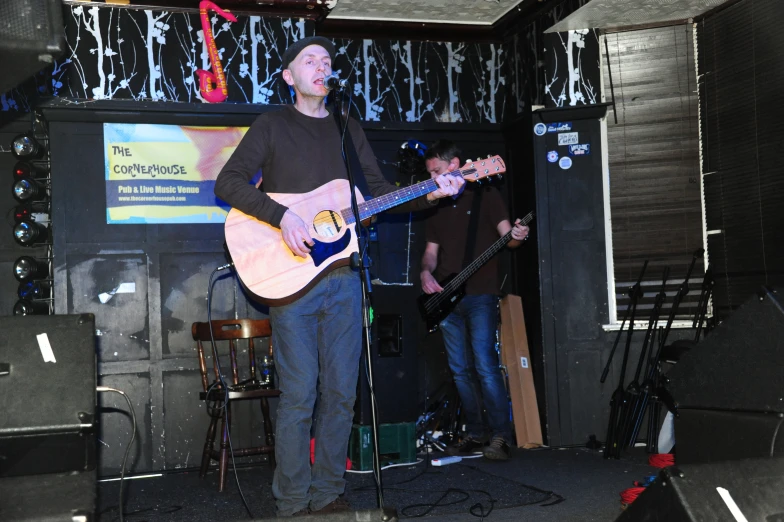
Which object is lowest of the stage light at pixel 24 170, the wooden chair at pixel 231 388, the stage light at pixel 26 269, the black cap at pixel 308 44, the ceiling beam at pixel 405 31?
the wooden chair at pixel 231 388

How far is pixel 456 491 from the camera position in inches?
170

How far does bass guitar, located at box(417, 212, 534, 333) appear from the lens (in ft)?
18.3

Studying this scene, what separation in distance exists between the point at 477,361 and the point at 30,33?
4021 millimetres

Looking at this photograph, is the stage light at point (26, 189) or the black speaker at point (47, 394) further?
the stage light at point (26, 189)

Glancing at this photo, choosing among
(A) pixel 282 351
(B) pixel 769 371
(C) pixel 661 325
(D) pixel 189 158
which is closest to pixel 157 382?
(D) pixel 189 158

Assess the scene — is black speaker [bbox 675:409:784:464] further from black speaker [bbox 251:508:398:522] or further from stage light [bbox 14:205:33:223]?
stage light [bbox 14:205:33:223]

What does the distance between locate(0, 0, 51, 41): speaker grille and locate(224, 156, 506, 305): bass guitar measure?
1.54 m

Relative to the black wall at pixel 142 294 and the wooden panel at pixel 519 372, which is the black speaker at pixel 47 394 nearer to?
the black wall at pixel 142 294

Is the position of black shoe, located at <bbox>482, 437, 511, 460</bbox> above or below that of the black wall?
below

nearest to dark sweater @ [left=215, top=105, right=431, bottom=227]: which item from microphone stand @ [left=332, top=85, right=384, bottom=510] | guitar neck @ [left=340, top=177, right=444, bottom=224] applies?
guitar neck @ [left=340, top=177, right=444, bottom=224]

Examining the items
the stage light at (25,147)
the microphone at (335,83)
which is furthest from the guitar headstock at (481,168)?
the stage light at (25,147)

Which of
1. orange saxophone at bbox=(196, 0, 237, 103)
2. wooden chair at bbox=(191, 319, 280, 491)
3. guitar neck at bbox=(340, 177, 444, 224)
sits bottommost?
wooden chair at bbox=(191, 319, 280, 491)

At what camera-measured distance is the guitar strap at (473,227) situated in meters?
5.68

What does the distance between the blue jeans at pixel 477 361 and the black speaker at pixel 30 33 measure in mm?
3875
